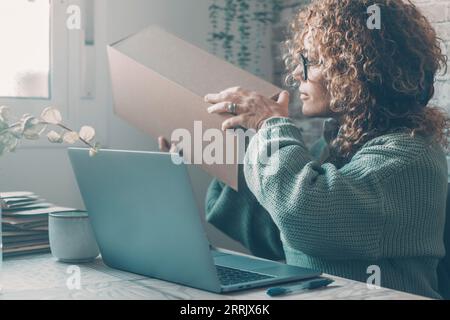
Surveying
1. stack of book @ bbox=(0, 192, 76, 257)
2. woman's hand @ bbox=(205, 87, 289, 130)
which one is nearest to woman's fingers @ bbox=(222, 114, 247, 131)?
woman's hand @ bbox=(205, 87, 289, 130)

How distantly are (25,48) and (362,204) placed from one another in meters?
1.32

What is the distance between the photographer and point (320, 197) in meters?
1.24

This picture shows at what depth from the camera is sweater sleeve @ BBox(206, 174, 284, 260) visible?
1789 millimetres

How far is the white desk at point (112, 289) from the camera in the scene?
1071mm

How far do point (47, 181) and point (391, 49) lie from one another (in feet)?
3.86

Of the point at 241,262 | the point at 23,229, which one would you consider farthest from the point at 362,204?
the point at 23,229

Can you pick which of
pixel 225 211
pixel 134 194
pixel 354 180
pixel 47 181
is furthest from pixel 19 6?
pixel 354 180

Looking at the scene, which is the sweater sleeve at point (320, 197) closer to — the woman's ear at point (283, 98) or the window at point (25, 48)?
the woman's ear at point (283, 98)

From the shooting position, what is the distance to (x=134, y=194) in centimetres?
118

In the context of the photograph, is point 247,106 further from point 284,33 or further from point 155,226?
point 284,33

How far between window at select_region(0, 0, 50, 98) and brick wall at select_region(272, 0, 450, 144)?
0.77m

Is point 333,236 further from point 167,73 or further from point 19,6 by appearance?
point 19,6

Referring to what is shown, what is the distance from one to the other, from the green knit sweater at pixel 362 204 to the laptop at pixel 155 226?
0.10 metres

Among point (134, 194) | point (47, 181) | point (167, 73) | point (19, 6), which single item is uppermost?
point (19, 6)
